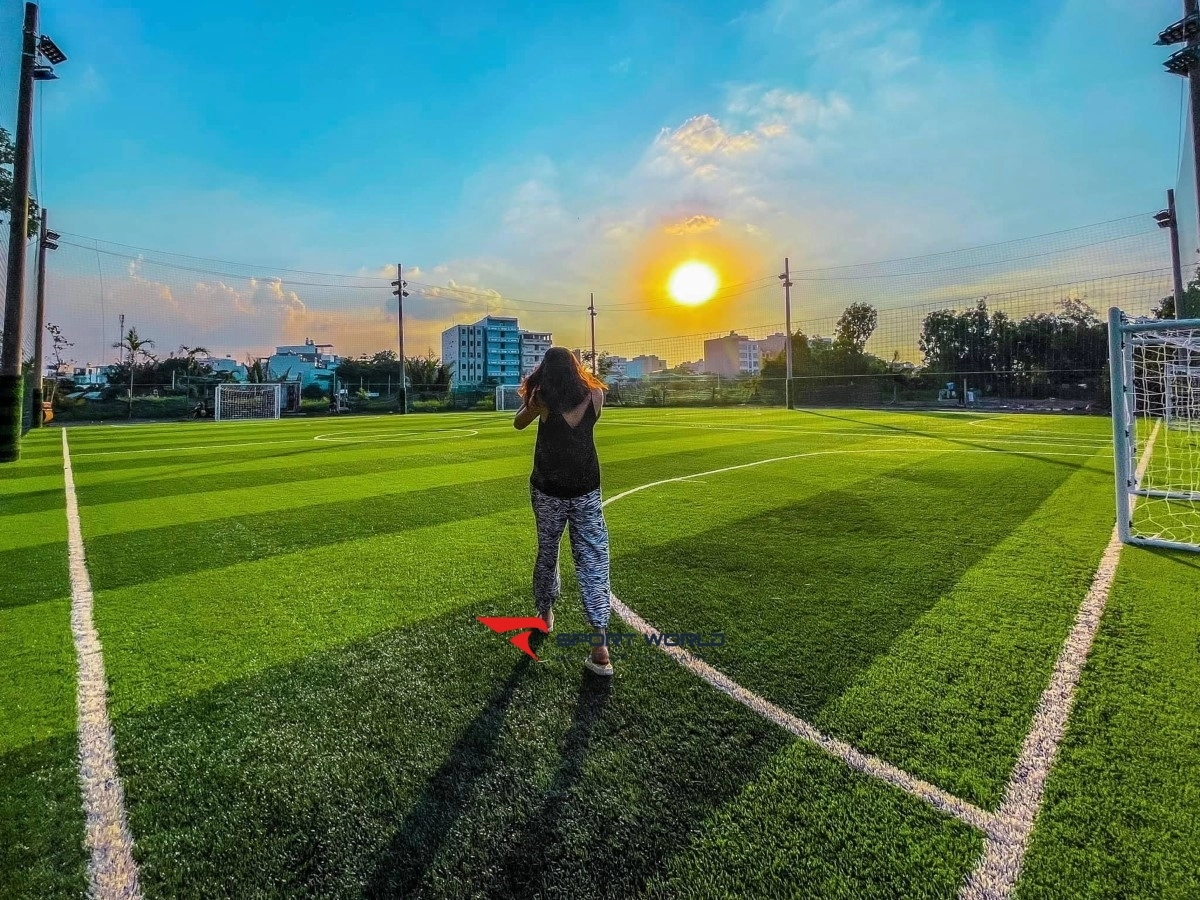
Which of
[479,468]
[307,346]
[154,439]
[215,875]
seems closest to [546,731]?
[215,875]

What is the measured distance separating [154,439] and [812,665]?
19.9 meters

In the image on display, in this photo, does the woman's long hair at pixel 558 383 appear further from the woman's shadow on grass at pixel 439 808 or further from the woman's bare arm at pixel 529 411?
the woman's shadow on grass at pixel 439 808

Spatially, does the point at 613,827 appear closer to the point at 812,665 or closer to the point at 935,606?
the point at 812,665

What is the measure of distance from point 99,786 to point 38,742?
21.3 inches

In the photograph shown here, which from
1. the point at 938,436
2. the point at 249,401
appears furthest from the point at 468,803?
the point at 249,401

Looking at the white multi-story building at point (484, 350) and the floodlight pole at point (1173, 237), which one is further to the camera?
the white multi-story building at point (484, 350)

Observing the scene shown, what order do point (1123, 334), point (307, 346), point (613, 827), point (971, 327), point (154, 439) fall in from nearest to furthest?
point (613, 827) < point (1123, 334) < point (154, 439) < point (971, 327) < point (307, 346)

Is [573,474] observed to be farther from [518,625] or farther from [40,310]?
[40,310]

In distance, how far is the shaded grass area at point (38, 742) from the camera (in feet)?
5.90

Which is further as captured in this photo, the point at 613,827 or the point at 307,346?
the point at 307,346

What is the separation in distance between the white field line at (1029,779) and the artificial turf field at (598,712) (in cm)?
4

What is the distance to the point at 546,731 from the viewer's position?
249 centimetres

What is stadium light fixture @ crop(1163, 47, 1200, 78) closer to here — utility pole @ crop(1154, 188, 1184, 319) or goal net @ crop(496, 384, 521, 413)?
utility pole @ crop(1154, 188, 1184, 319)

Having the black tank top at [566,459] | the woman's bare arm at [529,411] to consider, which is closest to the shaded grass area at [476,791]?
the black tank top at [566,459]
